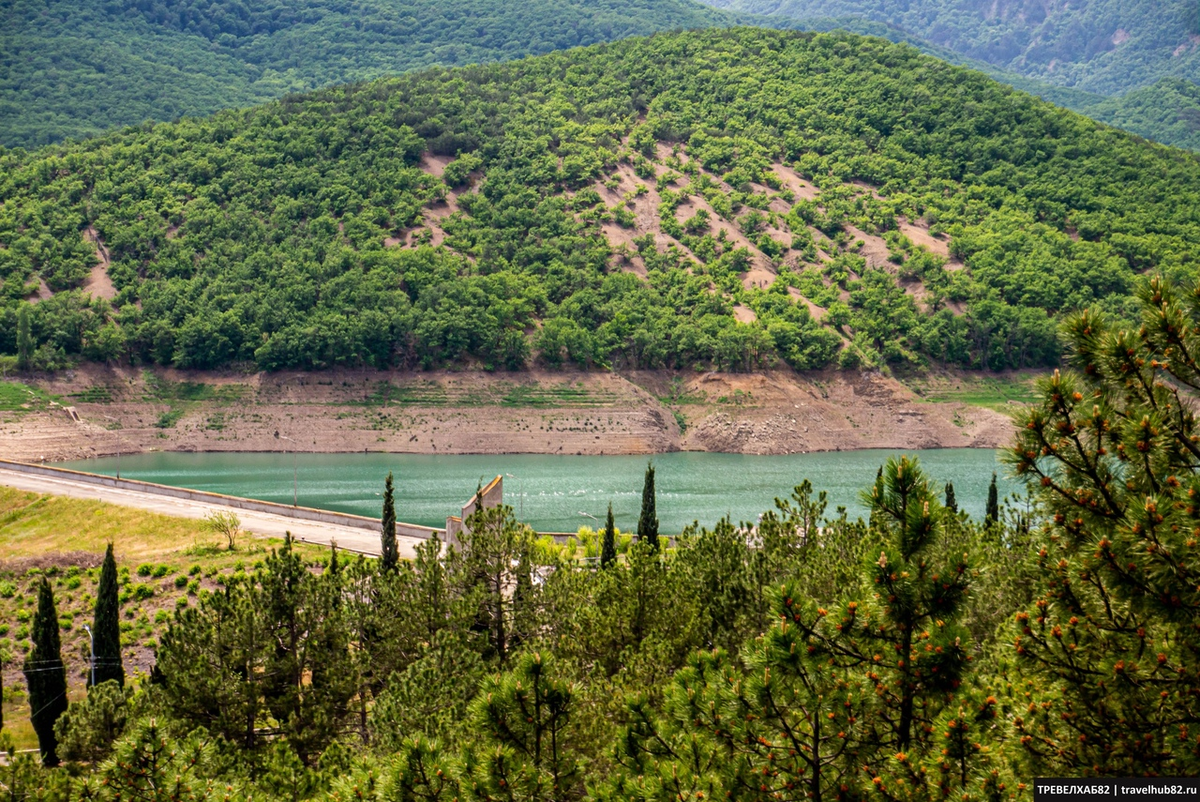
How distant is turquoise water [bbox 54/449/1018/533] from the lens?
237 feet

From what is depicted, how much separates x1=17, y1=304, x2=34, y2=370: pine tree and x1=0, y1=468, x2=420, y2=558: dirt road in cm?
4695

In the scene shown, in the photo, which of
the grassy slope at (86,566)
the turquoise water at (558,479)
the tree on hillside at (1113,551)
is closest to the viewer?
the tree on hillside at (1113,551)

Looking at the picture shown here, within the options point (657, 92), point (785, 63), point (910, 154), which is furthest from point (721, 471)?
point (785, 63)

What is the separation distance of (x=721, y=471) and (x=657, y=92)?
106113 mm

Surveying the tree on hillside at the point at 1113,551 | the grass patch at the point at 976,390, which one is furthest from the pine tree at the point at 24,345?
the tree on hillside at the point at 1113,551

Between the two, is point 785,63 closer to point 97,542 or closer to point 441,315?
point 441,315

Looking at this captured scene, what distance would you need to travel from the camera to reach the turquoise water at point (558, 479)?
72.3m

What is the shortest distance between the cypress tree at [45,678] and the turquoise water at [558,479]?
112 feet

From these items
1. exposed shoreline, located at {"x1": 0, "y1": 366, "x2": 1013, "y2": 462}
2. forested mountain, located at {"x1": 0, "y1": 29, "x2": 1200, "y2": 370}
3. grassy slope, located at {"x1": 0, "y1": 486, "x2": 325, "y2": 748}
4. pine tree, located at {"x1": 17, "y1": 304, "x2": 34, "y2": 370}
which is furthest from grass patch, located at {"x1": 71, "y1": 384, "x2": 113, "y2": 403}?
grassy slope, located at {"x1": 0, "y1": 486, "x2": 325, "y2": 748}

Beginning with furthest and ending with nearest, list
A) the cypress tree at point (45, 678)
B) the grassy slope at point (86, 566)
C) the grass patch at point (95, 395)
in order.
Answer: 1. the grass patch at point (95, 395)
2. the grassy slope at point (86, 566)
3. the cypress tree at point (45, 678)

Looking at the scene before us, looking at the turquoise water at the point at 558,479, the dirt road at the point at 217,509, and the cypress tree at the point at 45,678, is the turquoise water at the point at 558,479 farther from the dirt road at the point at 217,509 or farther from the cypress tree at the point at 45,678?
the cypress tree at the point at 45,678

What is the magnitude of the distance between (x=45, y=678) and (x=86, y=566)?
56.7 feet

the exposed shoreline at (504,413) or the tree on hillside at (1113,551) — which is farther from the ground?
the tree on hillside at (1113,551)

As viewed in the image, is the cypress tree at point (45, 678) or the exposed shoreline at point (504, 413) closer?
the cypress tree at point (45, 678)
